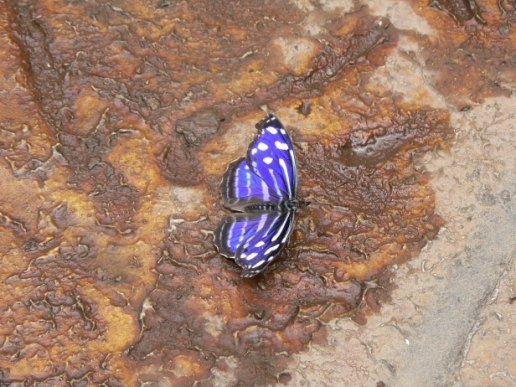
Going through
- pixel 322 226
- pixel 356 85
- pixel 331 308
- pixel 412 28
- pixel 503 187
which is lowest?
pixel 331 308

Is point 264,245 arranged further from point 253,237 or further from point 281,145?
point 281,145

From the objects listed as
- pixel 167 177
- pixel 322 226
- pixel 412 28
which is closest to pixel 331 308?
pixel 322 226

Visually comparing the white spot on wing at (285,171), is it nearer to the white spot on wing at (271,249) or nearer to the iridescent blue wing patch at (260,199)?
the iridescent blue wing patch at (260,199)

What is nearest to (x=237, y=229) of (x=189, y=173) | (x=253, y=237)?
(x=253, y=237)

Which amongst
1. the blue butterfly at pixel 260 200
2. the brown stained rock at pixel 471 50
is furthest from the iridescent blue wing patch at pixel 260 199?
the brown stained rock at pixel 471 50

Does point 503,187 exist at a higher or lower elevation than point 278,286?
higher

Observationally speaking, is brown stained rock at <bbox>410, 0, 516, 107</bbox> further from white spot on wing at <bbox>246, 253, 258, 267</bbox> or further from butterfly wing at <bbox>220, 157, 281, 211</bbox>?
white spot on wing at <bbox>246, 253, 258, 267</bbox>

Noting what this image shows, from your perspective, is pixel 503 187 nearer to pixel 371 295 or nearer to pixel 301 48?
pixel 371 295
